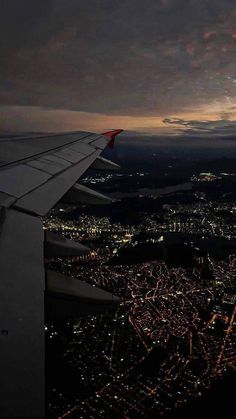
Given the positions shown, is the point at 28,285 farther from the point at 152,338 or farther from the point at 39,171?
the point at 152,338

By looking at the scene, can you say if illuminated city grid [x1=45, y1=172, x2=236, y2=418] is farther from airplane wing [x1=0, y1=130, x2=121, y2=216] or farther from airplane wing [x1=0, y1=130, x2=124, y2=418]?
airplane wing [x1=0, y1=130, x2=124, y2=418]

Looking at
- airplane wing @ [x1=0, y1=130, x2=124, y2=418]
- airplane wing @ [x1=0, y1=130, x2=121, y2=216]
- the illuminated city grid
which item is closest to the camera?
airplane wing @ [x1=0, y1=130, x2=124, y2=418]

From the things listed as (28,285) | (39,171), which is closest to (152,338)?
(39,171)

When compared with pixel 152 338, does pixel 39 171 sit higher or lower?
higher

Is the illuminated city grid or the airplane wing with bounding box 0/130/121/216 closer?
the airplane wing with bounding box 0/130/121/216

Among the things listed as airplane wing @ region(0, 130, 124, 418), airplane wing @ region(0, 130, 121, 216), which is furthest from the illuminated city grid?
airplane wing @ region(0, 130, 124, 418)

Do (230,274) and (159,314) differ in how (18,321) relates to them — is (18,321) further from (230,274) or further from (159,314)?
(230,274)

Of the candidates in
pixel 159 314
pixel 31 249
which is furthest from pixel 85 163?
pixel 159 314

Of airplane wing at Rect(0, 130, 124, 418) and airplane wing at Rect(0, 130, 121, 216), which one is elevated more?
airplane wing at Rect(0, 130, 121, 216)
